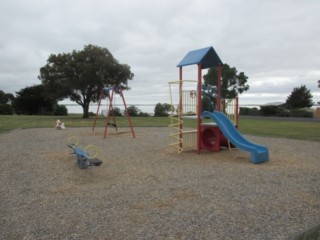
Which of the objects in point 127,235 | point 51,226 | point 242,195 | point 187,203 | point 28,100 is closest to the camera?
point 127,235

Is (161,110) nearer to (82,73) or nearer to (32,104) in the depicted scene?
(82,73)

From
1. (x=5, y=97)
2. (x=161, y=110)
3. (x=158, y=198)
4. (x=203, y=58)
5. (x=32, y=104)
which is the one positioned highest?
(x=5, y=97)

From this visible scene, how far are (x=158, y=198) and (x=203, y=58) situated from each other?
5.54m

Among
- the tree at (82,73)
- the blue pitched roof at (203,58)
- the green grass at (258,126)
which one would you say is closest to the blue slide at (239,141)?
Answer: the blue pitched roof at (203,58)

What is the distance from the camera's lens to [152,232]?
10.6 feet

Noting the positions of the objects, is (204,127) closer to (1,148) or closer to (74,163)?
(74,163)

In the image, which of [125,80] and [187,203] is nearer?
[187,203]

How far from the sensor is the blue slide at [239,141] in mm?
7145

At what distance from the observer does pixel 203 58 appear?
889 cm

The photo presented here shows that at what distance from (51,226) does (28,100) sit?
1720 inches

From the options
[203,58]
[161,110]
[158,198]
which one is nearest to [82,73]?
[161,110]

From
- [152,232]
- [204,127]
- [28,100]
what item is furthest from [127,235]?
[28,100]

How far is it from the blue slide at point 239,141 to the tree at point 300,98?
4846 centimetres

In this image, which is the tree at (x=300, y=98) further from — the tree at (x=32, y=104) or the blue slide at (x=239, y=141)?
the blue slide at (x=239, y=141)
